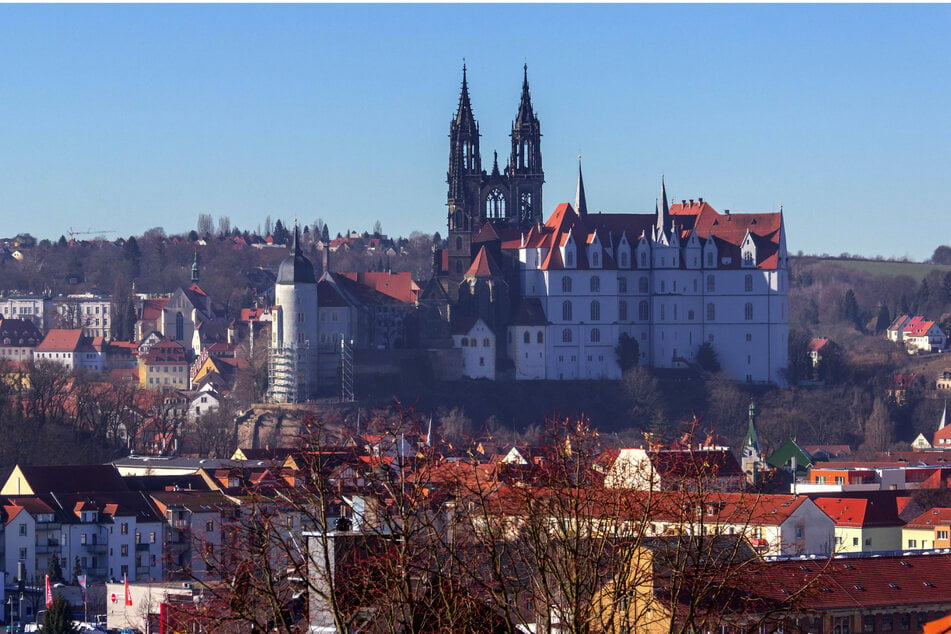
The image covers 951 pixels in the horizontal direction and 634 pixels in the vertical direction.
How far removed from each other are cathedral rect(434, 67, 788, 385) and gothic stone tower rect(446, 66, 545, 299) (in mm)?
118

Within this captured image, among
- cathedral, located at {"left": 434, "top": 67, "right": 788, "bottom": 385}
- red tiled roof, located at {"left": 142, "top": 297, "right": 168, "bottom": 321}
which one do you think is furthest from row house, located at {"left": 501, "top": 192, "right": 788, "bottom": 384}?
red tiled roof, located at {"left": 142, "top": 297, "right": 168, "bottom": 321}

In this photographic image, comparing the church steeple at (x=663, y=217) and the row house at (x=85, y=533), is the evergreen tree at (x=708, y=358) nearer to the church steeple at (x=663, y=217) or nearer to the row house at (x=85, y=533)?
the church steeple at (x=663, y=217)

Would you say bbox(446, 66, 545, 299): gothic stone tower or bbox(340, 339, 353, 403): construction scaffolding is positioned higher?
bbox(446, 66, 545, 299): gothic stone tower

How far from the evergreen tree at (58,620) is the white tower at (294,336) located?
240 feet

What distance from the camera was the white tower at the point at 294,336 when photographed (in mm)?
124625

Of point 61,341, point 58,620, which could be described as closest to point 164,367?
point 61,341

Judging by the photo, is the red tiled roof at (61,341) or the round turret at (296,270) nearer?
the round turret at (296,270)

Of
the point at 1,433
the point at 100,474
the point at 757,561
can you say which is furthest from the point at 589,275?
the point at 757,561

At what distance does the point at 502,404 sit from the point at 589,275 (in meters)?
10.3

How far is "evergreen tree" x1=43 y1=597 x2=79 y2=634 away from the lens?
4859 cm

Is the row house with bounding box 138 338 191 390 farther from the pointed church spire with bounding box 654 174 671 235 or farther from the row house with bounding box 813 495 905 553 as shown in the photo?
the row house with bounding box 813 495 905 553

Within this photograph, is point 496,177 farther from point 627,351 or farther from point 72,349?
point 72,349

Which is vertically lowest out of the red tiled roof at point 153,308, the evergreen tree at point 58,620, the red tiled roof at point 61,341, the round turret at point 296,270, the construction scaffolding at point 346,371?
the evergreen tree at point 58,620

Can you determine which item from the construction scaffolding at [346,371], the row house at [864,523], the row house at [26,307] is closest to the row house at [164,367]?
the construction scaffolding at [346,371]
